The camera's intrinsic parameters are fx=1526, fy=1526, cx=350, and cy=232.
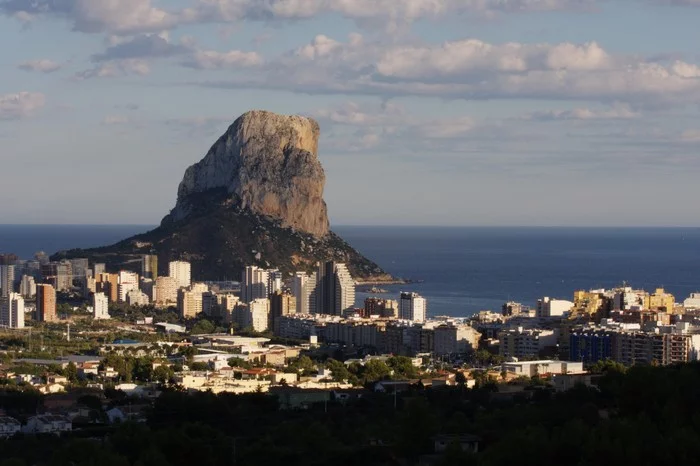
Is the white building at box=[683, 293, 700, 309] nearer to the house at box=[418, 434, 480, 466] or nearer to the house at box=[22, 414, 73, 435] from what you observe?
the house at box=[22, 414, 73, 435]

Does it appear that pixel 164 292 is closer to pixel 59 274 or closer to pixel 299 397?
pixel 59 274

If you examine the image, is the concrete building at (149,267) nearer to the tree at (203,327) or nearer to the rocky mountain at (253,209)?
the rocky mountain at (253,209)

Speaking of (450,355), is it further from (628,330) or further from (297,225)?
(297,225)

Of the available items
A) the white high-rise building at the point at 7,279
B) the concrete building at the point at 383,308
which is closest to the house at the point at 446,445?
the concrete building at the point at 383,308

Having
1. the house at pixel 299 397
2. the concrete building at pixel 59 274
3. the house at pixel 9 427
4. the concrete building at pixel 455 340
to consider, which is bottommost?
the house at pixel 9 427

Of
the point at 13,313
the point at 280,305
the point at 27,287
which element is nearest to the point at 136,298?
the point at 27,287

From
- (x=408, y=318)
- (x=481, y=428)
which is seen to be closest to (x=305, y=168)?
(x=408, y=318)
